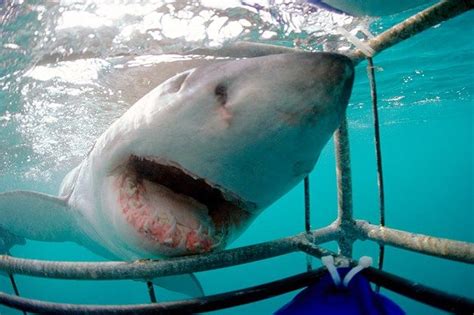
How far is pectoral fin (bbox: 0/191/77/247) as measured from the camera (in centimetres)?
331

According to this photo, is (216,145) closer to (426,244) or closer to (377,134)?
(426,244)

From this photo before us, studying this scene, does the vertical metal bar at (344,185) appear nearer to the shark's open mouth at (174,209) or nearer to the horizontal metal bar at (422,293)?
the shark's open mouth at (174,209)

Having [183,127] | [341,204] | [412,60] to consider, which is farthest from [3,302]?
[412,60]

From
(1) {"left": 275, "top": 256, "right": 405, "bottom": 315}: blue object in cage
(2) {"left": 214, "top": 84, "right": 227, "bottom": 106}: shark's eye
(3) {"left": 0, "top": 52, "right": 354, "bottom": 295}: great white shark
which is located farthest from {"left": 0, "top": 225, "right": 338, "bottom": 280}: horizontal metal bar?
(2) {"left": 214, "top": 84, "right": 227, "bottom": 106}: shark's eye

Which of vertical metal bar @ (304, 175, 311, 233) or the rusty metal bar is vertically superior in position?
the rusty metal bar

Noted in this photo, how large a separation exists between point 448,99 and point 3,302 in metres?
25.8

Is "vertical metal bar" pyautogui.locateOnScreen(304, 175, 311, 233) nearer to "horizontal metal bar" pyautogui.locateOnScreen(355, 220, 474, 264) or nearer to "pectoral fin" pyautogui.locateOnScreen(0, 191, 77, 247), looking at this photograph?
"horizontal metal bar" pyautogui.locateOnScreen(355, 220, 474, 264)

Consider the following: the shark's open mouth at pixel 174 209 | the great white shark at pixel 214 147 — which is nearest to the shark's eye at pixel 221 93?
the great white shark at pixel 214 147

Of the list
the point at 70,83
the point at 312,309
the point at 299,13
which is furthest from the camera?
the point at 70,83

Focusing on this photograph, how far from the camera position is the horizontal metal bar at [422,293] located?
3.19 feet

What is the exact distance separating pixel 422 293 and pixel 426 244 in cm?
69

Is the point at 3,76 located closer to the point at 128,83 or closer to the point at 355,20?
the point at 128,83

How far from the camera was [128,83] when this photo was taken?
26.5 feet

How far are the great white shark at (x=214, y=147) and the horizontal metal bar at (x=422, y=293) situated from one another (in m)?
0.56
